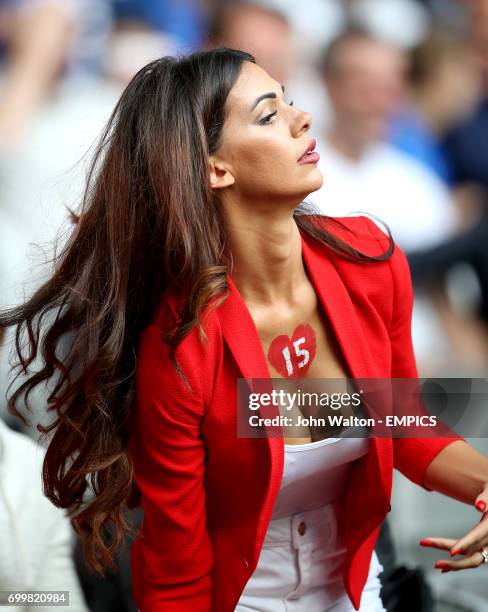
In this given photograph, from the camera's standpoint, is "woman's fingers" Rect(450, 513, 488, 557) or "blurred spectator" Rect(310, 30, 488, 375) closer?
"woman's fingers" Rect(450, 513, 488, 557)

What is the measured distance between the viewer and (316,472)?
1555mm

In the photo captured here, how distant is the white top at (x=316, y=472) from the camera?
1.52m

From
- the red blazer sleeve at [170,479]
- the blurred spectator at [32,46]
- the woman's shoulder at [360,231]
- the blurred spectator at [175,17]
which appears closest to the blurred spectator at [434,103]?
the blurred spectator at [175,17]

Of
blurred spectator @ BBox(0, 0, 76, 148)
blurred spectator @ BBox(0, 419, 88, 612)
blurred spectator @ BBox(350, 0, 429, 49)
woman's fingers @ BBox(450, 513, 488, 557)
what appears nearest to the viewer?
→ woman's fingers @ BBox(450, 513, 488, 557)

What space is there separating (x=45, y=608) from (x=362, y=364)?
77 cm

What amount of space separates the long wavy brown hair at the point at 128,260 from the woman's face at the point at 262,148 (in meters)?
0.02

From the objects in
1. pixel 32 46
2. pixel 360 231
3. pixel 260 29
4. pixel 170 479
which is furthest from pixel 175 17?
pixel 170 479

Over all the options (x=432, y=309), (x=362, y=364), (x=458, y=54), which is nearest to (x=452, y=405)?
Answer: (x=362, y=364)

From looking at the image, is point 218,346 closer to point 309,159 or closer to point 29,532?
point 309,159

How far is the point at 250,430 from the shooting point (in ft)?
4.83

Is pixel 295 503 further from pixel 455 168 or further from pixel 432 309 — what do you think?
pixel 455 168

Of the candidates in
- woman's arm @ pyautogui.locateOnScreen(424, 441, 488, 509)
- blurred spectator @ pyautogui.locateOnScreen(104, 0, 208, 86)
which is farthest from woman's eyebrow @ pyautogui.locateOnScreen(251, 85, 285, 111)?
blurred spectator @ pyautogui.locateOnScreen(104, 0, 208, 86)

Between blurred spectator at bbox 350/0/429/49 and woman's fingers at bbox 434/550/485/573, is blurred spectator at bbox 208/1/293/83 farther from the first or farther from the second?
woman's fingers at bbox 434/550/485/573

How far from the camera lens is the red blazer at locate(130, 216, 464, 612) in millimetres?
1471
